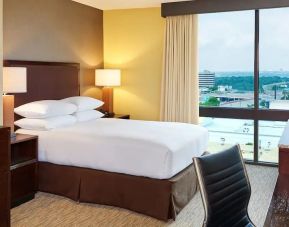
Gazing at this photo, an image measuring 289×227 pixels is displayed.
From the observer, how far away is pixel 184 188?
11.2ft

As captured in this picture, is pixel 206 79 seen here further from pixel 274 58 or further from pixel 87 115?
pixel 87 115

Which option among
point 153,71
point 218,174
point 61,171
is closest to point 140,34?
point 153,71

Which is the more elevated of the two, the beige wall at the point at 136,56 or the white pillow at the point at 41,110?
the beige wall at the point at 136,56

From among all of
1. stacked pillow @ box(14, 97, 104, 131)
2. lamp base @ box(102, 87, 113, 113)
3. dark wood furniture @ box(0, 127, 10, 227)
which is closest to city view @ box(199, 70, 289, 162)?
lamp base @ box(102, 87, 113, 113)

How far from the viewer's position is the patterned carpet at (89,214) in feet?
10.2

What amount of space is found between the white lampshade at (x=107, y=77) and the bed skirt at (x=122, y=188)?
2053 millimetres

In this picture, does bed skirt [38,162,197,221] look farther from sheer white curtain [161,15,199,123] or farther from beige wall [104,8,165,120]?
beige wall [104,8,165,120]

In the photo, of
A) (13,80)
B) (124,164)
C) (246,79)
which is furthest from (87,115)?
(246,79)

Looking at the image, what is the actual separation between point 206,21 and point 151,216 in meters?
3.32

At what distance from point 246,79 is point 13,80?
10.7 feet

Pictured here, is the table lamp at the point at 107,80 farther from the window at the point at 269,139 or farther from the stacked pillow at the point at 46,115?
the window at the point at 269,139

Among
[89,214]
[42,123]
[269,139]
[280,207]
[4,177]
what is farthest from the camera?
[269,139]

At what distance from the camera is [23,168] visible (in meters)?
3.56

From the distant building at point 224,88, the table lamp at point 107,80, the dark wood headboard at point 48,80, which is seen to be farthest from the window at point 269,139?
the dark wood headboard at point 48,80
